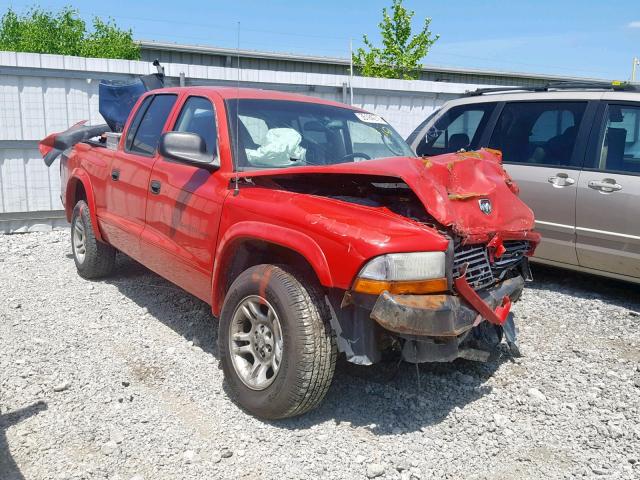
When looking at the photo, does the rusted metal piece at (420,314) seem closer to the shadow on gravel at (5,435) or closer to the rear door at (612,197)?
the shadow on gravel at (5,435)

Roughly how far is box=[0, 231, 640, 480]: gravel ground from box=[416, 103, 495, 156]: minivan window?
212 cm

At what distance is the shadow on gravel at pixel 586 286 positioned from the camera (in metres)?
5.68

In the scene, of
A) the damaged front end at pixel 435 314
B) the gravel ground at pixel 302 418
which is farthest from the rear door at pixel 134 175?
the damaged front end at pixel 435 314

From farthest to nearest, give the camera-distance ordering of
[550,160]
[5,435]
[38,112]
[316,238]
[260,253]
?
1. [38,112]
2. [550,160]
3. [260,253]
4. [5,435]
5. [316,238]

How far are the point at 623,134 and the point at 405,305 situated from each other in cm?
371

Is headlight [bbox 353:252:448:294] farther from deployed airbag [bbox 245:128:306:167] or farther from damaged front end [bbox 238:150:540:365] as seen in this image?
deployed airbag [bbox 245:128:306:167]

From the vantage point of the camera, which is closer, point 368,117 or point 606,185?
point 368,117

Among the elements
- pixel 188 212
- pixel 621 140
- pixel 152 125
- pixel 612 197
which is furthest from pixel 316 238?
pixel 621 140

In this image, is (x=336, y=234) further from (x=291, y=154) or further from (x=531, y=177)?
(x=531, y=177)

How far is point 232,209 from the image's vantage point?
11.5 feet

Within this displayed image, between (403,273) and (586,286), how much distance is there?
402 centimetres

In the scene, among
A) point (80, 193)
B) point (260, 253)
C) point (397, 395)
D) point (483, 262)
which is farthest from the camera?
point (80, 193)

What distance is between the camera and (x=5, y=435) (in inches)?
122

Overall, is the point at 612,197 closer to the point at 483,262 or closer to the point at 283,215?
the point at 483,262
